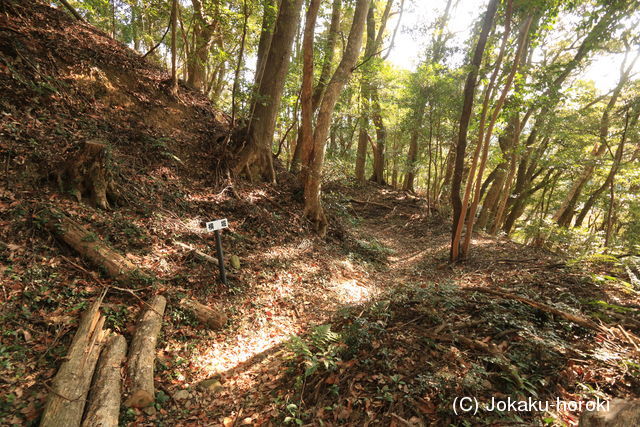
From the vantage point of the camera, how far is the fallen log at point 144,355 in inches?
122

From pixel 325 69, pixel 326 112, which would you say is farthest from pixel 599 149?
pixel 326 112

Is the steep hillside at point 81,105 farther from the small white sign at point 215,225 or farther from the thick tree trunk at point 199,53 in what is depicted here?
the small white sign at point 215,225

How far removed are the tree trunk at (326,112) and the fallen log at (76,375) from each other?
6.05m

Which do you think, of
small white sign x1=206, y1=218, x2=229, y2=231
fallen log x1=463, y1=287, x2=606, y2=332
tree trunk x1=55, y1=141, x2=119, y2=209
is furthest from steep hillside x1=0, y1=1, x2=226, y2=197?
fallen log x1=463, y1=287, x2=606, y2=332

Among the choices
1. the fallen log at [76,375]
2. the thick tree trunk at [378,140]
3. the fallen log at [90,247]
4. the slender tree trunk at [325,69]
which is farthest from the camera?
the thick tree trunk at [378,140]

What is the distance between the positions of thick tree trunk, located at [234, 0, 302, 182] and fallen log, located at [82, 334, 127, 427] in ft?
18.8

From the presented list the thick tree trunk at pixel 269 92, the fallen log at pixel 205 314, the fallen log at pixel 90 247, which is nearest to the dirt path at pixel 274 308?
the fallen log at pixel 205 314

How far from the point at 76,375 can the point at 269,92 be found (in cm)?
796

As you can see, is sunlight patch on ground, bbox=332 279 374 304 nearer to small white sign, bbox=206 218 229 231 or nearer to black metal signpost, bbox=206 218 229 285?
black metal signpost, bbox=206 218 229 285

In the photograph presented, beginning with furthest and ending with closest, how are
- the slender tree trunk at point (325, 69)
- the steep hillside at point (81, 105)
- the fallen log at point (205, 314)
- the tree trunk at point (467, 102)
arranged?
the slender tree trunk at point (325, 69), the tree trunk at point (467, 102), the steep hillside at point (81, 105), the fallen log at point (205, 314)

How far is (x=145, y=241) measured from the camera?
199 inches

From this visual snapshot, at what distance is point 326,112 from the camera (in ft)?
27.5

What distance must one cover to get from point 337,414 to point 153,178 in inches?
240

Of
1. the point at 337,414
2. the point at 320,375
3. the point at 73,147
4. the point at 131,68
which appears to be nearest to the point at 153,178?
the point at 73,147
